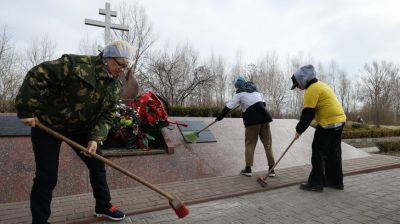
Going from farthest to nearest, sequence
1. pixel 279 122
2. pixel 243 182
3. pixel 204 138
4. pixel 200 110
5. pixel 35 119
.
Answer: pixel 200 110 < pixel 279 122 < pixel 204 138 < pixel 243 182 < pixel 35 119

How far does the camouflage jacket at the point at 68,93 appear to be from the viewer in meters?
2.46

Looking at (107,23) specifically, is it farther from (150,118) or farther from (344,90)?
(344,90)

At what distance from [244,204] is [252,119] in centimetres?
157

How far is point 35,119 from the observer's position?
248 cm

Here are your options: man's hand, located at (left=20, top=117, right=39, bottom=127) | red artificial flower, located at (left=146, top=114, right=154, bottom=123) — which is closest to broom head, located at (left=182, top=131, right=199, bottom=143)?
red artificial flower, located at (left=146, top=114, right=154, bottom=123)

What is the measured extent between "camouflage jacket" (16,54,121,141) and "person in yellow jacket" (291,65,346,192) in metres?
2.58

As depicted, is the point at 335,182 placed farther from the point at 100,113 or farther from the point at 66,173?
the point at 66,173

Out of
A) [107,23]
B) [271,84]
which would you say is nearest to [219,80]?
[271,84]

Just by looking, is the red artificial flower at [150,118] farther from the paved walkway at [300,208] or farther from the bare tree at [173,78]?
the bare tree at [173,78]

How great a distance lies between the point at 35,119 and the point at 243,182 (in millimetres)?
2973

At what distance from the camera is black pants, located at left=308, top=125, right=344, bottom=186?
4.21 m

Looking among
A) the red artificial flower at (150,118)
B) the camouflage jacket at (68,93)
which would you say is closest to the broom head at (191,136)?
the red artificial flower at (150,118)

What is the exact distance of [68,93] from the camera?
2617 mm

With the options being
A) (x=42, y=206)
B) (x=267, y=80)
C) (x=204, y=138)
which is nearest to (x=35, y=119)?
(x=42, y=206)
